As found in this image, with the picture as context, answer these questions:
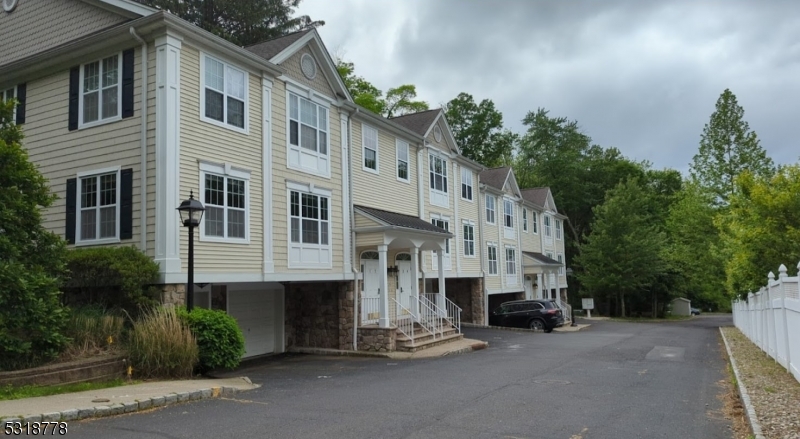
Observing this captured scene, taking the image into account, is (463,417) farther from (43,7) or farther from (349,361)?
(43,7)

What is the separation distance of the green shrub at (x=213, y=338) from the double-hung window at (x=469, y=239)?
17580 millimetres

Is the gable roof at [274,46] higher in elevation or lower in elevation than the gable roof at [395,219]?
higher

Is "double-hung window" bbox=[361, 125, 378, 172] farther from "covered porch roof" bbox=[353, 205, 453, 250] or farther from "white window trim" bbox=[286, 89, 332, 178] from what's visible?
"white window trim" bbox=[286, 89, 332, 178]

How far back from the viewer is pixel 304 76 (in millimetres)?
17141

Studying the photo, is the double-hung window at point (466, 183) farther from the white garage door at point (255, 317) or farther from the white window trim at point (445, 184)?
the white garage door at point (255, 317)

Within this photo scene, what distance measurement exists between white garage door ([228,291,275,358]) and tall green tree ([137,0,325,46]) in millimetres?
18410

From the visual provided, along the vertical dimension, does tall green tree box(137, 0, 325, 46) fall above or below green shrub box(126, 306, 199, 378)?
above

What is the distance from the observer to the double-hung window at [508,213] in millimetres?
35031

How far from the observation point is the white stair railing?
18.6m

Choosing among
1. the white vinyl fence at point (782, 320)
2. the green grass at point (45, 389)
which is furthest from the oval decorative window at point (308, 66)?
the white vinyl fence at point (782, 320)

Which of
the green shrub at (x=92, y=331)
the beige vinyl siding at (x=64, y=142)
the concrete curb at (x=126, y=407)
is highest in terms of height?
the beige vinyl siding at (x=64, y=142)

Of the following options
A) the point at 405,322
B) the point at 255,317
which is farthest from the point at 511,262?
the point at 255,317

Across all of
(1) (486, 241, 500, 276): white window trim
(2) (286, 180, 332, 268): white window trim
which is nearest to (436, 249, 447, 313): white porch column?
(2) (286, 180, 332, 268): white window trim

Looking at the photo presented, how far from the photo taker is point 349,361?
16531 millimetres
